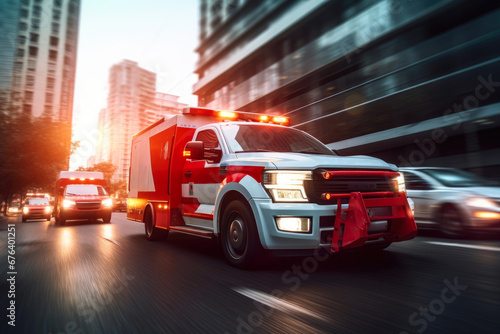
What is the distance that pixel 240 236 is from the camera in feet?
15.5

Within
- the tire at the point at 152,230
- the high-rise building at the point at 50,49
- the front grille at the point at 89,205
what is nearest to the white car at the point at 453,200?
the tire at the point at 152,230

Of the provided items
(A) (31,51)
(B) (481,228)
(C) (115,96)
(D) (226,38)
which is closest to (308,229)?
(B) (481,228)

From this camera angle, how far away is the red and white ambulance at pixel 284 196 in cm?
413

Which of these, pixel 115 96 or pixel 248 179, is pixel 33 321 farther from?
pixel 115 96

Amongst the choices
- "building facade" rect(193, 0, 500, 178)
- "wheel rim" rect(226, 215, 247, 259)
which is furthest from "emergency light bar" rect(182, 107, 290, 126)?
"building facade" rect(193, 0, 500, 178)

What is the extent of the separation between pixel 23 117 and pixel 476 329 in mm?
26791

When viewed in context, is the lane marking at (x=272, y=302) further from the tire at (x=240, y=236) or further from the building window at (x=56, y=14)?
the building window at (x=56, y=14)

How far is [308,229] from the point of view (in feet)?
13.5

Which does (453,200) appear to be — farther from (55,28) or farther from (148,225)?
(55,28)

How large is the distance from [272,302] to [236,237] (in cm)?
158

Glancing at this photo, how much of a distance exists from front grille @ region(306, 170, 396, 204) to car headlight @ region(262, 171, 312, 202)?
85 mm

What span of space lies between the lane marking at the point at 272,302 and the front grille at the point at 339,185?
1.22 meters

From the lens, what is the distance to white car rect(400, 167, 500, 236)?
7301 mm

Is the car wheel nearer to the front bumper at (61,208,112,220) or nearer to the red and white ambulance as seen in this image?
the red and white ambulance
